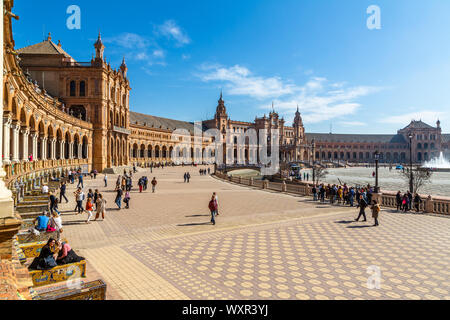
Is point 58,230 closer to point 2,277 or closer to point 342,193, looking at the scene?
point 2,277

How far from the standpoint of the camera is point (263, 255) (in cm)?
901

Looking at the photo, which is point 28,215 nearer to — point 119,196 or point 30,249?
point 119,196

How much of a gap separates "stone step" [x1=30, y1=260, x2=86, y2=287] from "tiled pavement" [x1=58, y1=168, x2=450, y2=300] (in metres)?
0.92

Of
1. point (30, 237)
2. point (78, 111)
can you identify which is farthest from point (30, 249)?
point (78, 111)

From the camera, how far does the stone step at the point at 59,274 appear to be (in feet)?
17.8

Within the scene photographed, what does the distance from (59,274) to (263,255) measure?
5.92m

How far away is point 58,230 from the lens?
9.09m

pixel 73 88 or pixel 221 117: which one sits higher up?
pixel 221 117

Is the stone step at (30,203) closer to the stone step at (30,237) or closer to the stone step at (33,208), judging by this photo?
the stone step at (33,208)

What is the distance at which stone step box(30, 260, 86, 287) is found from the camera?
17.8 feet
